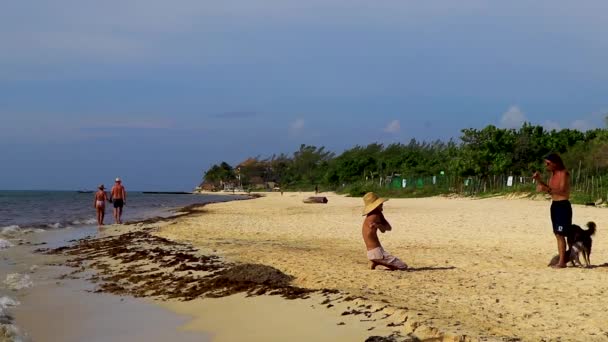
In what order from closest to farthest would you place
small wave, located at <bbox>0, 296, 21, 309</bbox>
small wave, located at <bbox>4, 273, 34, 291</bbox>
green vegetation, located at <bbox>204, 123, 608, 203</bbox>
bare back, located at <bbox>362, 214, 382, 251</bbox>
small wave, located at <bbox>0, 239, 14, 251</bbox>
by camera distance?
1. small wave, located at <bbox>0, 296, 21, 309</bbox>
2. bare back, located at <bbox>362, 214, 382, 251</bbox>
3. small wave, located at <bbox>4, 273, 34, 291</bbox>
4. small wave, located at <bbox>0, 239, 14, 251</bbox>
5. green vegetation, located at <bbox>204, 123, 608, 203</bbox>

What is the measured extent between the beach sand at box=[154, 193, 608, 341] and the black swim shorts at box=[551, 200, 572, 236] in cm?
58

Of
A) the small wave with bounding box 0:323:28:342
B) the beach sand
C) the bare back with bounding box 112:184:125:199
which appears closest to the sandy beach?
the beach sand

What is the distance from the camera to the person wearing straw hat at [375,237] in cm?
816

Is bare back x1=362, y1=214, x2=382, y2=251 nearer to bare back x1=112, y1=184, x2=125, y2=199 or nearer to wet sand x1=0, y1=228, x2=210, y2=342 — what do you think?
wet sand x1=0, y1=228, x2=210, y2=342

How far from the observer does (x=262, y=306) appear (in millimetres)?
6375

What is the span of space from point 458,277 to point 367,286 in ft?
4.64

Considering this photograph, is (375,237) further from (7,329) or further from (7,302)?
(7,302)

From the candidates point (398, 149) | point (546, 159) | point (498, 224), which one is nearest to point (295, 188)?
point (398, 149)

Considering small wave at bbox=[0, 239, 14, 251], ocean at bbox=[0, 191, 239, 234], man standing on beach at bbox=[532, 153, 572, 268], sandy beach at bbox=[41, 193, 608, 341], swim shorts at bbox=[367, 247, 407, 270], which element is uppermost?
man standing on beach at bbox=[532, 153, 572, 268]

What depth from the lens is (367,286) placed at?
22.7 ft

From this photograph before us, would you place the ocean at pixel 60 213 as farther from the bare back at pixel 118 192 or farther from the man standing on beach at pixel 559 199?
the man standing on beach at pixel 559 199

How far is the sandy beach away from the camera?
5113 mm

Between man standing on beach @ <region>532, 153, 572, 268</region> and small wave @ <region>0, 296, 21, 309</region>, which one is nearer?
small wave @ <region>0, 296, 21, 309</region>

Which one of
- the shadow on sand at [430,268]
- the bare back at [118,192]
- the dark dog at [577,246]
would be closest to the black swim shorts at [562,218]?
the dark dog at [577,246]
